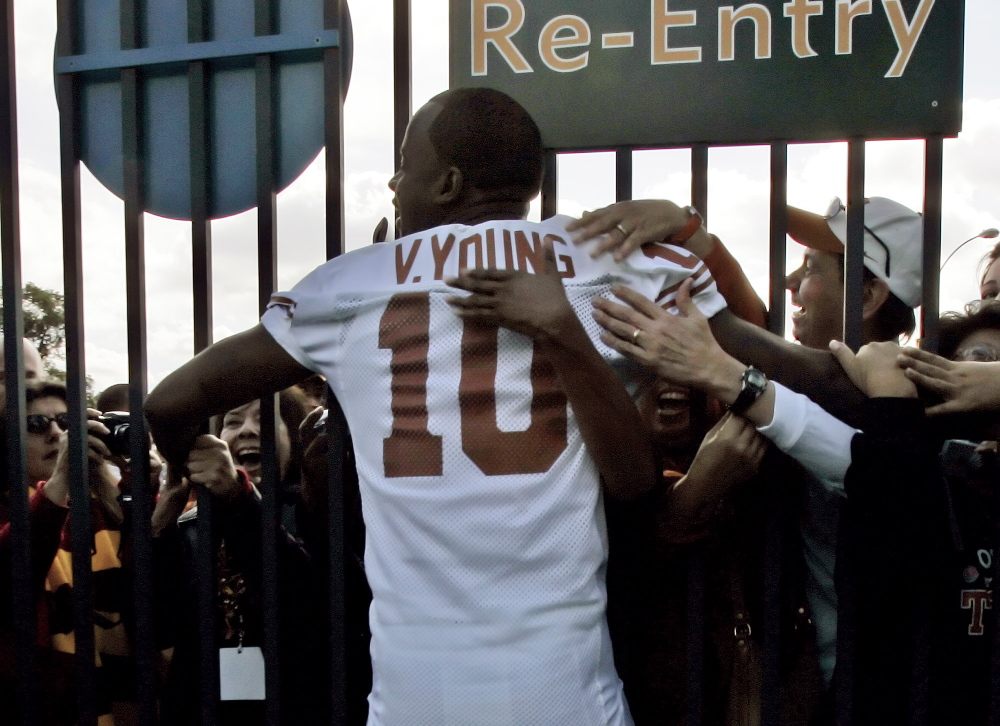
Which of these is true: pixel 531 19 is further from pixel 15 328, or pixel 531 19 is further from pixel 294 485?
pixel 294 485

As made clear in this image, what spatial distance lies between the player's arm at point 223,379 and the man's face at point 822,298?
1260 millimetres

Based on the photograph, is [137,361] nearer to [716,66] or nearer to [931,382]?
[716,66]

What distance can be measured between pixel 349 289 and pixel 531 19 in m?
0.83

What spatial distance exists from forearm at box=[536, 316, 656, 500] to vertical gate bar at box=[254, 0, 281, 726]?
0.85 metres

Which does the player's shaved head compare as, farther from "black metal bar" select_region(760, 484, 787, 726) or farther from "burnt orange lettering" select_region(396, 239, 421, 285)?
"black metal bar" select_region(760, 484, 787, 726)

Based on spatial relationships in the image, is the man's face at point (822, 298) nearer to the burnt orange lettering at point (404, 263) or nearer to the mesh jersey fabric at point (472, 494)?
the mesh jersey fabric at point (472, 494)

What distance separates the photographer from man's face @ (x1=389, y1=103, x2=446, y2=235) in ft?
5.16

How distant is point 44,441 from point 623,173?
7.14 feet

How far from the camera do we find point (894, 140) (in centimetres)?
185

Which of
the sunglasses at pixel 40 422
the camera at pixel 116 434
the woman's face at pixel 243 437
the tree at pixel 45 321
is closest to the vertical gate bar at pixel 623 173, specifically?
the camera at pixel 116 434

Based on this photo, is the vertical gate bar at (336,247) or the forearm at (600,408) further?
the vertical gate bar at (336,247)

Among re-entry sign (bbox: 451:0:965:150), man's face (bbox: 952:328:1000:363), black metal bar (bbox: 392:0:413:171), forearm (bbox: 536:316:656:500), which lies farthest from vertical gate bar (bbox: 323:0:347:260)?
man's face (bbox: 952:328:1000:363)

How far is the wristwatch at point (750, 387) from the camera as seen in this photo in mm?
1562

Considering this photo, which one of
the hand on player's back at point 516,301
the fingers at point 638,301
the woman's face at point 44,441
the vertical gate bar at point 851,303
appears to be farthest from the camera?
the woman's face at point 44,441
